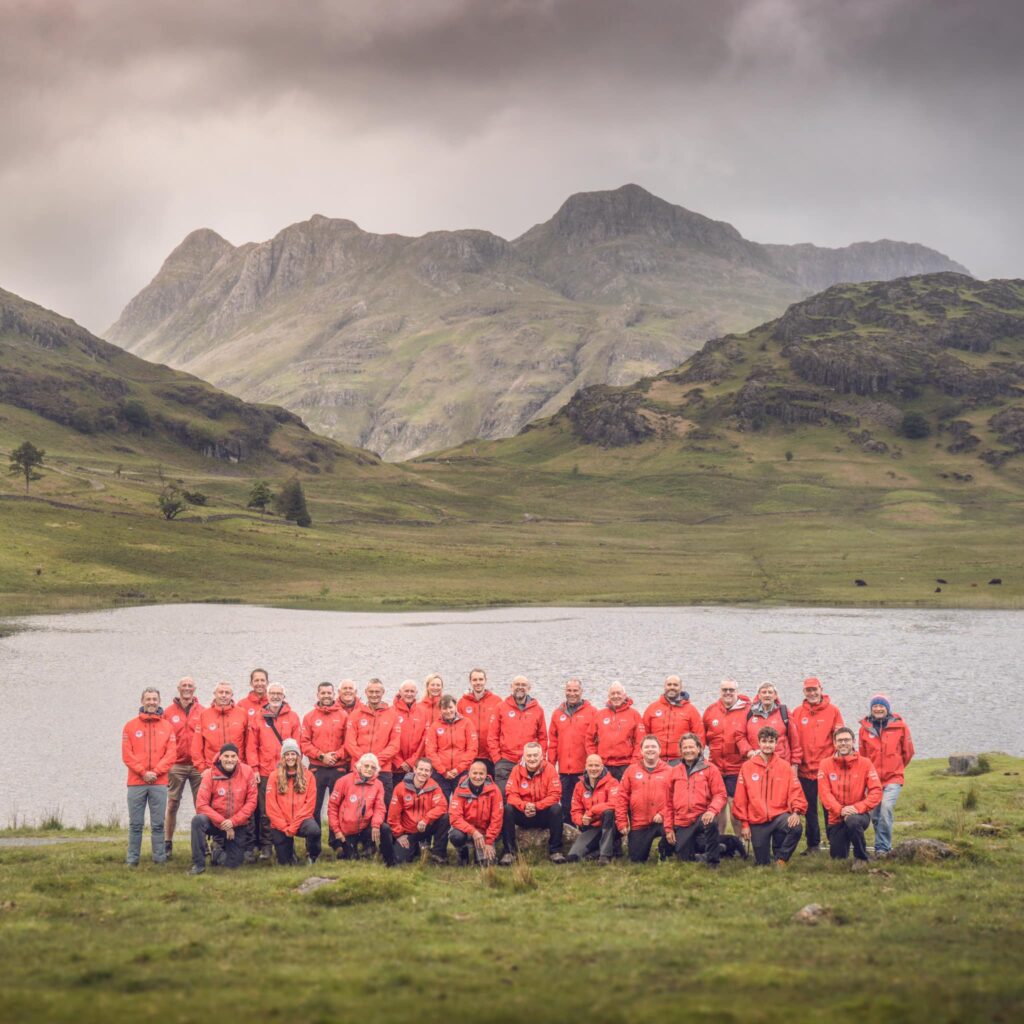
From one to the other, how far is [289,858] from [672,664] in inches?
2117

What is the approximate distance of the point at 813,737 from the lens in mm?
A: 25172

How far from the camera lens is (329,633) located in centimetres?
9481

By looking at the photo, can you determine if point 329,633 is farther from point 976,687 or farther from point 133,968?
point 133,968

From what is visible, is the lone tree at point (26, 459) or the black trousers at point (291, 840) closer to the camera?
the black trousers at point (291, 840)

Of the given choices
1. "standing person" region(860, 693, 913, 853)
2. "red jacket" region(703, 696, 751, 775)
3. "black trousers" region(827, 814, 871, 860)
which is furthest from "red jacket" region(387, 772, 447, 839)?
"standing person" region(860, 693, 913, 853)

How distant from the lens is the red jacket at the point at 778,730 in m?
25.0

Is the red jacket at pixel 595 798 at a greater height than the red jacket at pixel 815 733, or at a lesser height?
lesser

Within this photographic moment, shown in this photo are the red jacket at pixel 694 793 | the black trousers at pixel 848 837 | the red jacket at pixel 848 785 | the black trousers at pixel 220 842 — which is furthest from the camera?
the red jacket at pixel 694 793

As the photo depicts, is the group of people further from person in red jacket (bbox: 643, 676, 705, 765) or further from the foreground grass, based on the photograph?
the foreground grass

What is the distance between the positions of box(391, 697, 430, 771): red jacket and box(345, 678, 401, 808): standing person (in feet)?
0.48

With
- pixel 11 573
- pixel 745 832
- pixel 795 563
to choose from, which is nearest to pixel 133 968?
pixel 745 832

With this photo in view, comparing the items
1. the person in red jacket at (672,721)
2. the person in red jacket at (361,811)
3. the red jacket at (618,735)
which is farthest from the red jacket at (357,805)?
the person in red jacket at (672,721)

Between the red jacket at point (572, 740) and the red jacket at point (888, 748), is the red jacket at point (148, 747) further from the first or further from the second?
the red jacket at point (888, 748)

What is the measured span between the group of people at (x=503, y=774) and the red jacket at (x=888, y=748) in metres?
0.04
